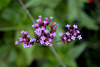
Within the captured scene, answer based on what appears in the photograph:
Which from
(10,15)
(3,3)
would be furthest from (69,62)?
(3,3)

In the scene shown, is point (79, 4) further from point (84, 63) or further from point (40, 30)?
point (40, 30)

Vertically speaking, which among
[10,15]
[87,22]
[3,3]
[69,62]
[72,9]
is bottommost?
[69,62]

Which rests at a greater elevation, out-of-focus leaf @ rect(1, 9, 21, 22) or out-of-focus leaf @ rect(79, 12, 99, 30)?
out-of-focus leaf @ rect(1, 9, 21, 22)

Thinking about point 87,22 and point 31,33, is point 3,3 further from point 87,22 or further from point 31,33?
point 87,22

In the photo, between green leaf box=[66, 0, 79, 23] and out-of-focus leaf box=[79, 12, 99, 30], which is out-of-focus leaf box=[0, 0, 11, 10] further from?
out-of-focus leaf box=[79, 12, 99, 30]

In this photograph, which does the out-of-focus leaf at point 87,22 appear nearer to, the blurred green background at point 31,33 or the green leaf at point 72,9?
the blurred green background at point 31,33

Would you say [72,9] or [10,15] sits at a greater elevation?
[10,15]

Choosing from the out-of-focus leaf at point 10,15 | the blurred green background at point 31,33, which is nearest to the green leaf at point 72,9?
the blurred green background at point 31,33

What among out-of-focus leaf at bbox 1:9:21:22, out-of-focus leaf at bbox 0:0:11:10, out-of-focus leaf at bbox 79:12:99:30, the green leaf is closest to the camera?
out-of-focus leaf at bbox 0:0:11:10

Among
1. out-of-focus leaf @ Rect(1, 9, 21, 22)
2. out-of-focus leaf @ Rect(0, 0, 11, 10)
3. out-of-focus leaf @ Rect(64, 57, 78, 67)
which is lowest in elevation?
out-of-focus leaf @ Rect(64, 57, 78, 67)

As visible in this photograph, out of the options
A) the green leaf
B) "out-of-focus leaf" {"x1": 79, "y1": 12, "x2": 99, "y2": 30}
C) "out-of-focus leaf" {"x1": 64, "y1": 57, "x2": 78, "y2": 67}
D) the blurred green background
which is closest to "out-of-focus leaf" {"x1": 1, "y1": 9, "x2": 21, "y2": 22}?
the blurred green background

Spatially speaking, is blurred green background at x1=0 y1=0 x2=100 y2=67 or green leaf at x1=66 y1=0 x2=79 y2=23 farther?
green leaf at x1=66 y1=0 x2=79 y2=23
